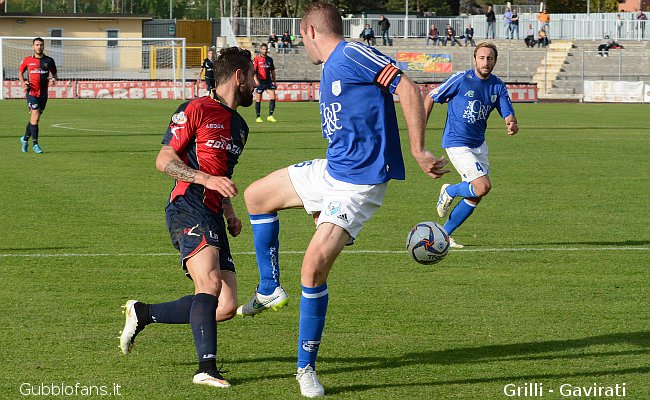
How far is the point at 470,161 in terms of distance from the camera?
1126 centimetres

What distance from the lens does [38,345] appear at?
6.89 m

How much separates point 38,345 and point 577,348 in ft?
11.6

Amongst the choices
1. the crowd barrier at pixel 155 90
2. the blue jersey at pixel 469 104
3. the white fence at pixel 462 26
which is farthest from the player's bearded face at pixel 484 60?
the white fence at pixel 462 26

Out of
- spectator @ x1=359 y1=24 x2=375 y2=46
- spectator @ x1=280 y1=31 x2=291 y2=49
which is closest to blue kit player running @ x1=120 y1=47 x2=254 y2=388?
spectator @ x1=280 y1=31 x2=291 y2=49

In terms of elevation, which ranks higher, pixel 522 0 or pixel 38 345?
pixel 522 0

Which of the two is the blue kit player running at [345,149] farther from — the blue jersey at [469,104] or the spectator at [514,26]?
the spectator at [514,26]

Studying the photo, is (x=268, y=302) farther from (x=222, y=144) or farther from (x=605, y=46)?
(x=605, y=46)

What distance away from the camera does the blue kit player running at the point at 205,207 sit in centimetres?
599

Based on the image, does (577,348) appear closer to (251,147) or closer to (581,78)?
(251,147)

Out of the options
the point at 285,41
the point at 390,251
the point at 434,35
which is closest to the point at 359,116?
the point at 390,251

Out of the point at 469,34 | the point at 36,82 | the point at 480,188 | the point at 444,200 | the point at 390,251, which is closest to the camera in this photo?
the point at 390,251

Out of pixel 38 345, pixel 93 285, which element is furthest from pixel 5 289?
pixel 38 345

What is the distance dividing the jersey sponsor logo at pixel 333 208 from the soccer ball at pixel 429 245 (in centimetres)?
156

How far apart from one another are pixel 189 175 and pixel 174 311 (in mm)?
858
